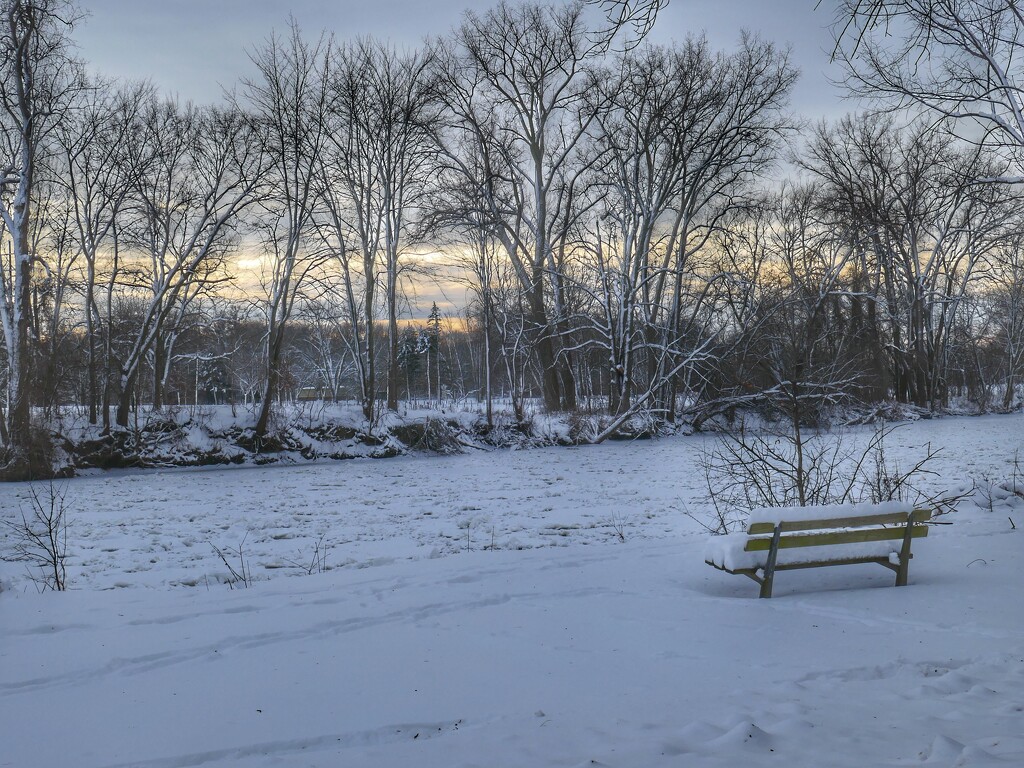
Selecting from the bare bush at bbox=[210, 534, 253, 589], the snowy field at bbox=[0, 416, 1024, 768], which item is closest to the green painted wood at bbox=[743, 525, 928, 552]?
the snowy field at bbox=[0, 416, 1024, 768]

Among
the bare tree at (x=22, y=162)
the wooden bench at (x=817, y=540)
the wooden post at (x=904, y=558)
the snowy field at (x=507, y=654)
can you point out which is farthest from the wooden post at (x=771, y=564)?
the bare tree at (x=22, y=162)

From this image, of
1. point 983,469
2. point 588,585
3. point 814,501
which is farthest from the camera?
point 983,469

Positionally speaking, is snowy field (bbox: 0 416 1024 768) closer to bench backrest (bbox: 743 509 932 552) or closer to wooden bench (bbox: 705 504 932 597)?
wooden bench (bbox: 705 504 932 597)

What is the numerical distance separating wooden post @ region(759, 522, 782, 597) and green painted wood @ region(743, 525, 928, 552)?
0.16 ft

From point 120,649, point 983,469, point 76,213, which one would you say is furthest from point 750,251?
point 120,649

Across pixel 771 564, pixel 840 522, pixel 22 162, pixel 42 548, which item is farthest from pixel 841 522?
pixel 22 162

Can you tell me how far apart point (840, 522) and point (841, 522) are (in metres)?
0.02

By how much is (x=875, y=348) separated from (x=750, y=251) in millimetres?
7902

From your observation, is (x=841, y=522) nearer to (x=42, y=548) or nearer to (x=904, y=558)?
(x=904, y=558)

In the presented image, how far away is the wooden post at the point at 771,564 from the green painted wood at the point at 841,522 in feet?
0.17

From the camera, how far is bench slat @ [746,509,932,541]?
6.28 meters

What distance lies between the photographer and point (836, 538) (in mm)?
6535

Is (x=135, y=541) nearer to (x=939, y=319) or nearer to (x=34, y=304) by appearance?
(x=34, y=304)

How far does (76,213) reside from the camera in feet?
68.0
